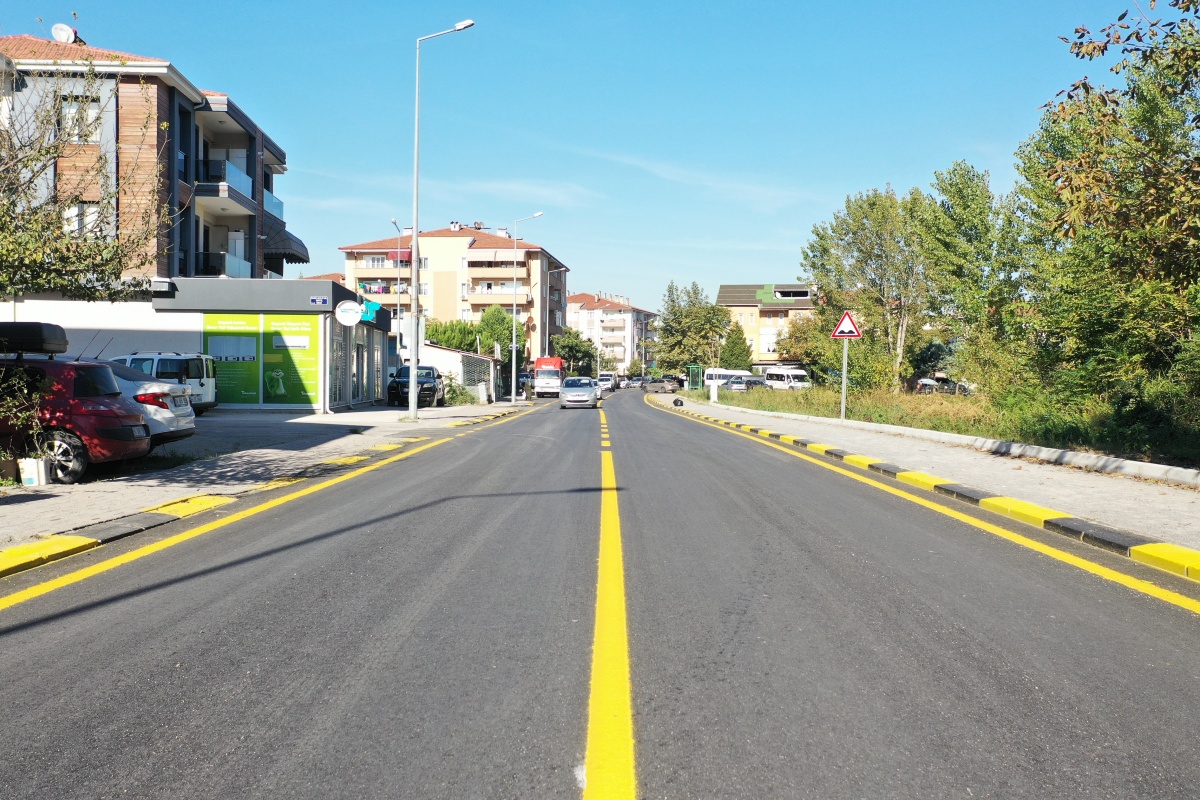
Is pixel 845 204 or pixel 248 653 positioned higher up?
pixel 845 204

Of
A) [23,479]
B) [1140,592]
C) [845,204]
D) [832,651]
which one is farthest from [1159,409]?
[845,204]

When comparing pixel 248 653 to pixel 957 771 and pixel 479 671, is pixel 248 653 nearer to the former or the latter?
pixel 479 671

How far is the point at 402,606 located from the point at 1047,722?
3242 millimetres

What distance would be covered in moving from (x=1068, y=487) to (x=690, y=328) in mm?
70503

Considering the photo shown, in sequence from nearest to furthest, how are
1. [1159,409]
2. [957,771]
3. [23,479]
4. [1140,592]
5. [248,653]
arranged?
[957,771] → [248,653] → [1140,592] → [23,479] → [1159,409]

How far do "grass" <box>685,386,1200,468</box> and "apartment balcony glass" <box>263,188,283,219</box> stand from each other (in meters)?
23.8

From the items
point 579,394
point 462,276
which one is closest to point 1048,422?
point 579,394

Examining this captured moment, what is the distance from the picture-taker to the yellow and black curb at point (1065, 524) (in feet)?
20.9

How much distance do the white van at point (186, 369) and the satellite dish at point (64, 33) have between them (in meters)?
13.8

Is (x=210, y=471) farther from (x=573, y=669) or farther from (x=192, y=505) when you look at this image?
(x=573, y=669)

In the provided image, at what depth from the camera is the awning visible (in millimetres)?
35938

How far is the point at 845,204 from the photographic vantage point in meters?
53.0

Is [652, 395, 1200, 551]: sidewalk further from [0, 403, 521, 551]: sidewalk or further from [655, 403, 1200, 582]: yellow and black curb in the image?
[0, 403, 521, 551]: sidewalk

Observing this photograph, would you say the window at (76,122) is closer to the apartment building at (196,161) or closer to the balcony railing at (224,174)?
the apartment building at (196,161)
